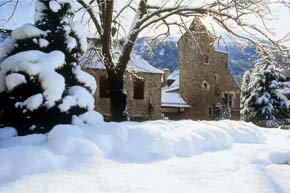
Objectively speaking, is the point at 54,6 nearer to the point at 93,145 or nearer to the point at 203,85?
the point at 93,145

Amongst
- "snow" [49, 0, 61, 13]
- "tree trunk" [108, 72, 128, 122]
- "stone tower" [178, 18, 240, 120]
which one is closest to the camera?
"snow" [49, 0, 61, 13]

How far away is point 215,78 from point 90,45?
84.2 ft

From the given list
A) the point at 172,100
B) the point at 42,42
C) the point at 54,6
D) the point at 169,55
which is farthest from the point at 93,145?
the point at 169,55

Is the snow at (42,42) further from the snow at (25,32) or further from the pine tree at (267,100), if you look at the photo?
the pine tree at (267,100)

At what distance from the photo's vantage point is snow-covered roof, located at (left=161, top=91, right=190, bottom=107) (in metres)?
33.1

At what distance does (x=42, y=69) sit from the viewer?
5680 millimetres

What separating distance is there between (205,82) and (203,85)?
0.45m

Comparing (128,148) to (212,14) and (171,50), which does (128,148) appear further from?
(171,50)

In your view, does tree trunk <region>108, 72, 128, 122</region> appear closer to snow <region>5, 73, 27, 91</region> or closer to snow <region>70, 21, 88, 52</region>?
snow <region>70, 21, 88, 52</region>

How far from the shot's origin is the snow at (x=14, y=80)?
219 inches

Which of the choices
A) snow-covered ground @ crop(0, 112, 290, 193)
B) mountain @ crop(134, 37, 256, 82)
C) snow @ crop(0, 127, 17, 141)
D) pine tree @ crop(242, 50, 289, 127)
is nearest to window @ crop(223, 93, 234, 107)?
mountain @ crop(134, 37, 256, 82)

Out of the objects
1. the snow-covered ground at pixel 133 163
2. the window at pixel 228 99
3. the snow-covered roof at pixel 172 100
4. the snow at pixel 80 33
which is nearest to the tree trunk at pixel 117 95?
the snow at pixel 80 33

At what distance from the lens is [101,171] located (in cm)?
406

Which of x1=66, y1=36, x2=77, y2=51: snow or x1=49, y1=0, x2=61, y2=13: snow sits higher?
x1=49, y1=0, x2=61, y2=13: snow
